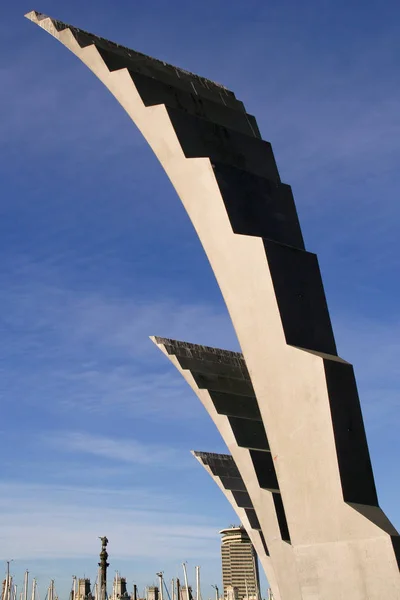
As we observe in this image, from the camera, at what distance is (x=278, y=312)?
8891 mm

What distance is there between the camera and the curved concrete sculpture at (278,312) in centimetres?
796

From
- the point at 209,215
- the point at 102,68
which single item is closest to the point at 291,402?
the point at 209,215

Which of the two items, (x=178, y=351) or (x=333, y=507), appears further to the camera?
(x=178, y=351)

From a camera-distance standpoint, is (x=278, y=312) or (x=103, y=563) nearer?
(x=278, y=312)

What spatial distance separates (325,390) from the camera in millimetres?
8234

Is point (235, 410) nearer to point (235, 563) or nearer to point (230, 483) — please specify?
point (230, 483)

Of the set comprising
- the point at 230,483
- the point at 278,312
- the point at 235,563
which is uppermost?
the point at 235,563

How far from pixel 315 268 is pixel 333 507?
3263mm

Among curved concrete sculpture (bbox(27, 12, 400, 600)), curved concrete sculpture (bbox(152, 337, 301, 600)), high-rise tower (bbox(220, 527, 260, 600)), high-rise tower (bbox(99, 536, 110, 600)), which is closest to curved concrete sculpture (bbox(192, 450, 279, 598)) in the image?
curved concrete sculpture (bbox(152, 337, 301, 600))

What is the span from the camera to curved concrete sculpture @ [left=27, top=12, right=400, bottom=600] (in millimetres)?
7965

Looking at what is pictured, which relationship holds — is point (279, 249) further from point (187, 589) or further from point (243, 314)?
point (187, 589)

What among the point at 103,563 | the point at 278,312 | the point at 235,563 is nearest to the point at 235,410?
the point at 103,563

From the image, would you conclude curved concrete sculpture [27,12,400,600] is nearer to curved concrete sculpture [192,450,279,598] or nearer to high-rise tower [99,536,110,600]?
high-rise tower [99,536,110,600]

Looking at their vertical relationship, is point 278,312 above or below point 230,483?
below
